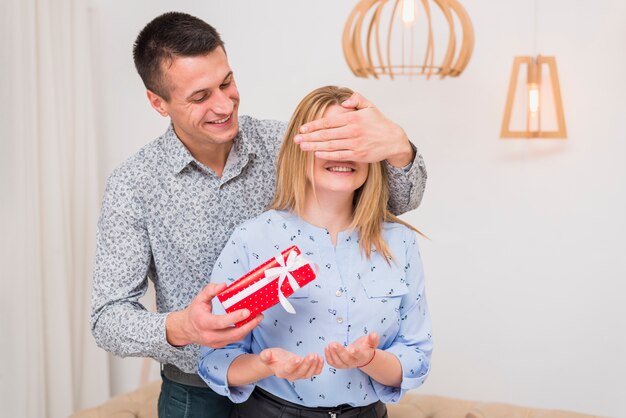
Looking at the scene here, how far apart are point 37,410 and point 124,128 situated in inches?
60.9

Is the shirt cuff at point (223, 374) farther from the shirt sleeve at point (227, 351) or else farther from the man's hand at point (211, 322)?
the man's hand at point (211, 322)

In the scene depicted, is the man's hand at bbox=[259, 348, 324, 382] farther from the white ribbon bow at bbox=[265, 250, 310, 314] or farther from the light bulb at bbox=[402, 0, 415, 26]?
the light bulb at bbox=[402, 0, 415, 26]

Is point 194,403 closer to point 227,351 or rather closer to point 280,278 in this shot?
point 227,351

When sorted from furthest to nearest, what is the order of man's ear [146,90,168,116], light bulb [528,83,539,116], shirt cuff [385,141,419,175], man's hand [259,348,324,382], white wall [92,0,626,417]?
white wall [92,0,626,417], light bulb [528,83,539,116], man's ear [146,90,168,116], shirt cuff [385,141,419,175], man's hand [259,348,324,382]

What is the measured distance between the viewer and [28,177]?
10.3 ft

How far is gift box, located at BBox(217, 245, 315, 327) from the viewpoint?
152 cm

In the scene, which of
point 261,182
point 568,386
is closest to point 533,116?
point 568,386

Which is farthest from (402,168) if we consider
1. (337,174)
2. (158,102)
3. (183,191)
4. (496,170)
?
(496,170)

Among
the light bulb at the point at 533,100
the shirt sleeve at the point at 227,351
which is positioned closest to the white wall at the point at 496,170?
the light bulb at the point at 533,100

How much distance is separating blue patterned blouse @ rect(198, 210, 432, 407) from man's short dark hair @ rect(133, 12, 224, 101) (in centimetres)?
47

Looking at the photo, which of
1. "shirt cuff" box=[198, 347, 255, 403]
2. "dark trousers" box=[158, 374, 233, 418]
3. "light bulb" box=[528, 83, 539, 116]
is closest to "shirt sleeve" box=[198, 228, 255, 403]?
"shirt cuff" box=[198, 347, 255, 403]

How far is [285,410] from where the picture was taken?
1.72 metres

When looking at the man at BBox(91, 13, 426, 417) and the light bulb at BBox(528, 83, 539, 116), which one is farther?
the light bulb at BBox(528, 83, 539, 116)

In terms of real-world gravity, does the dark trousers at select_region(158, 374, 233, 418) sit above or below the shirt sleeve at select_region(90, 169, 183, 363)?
below
